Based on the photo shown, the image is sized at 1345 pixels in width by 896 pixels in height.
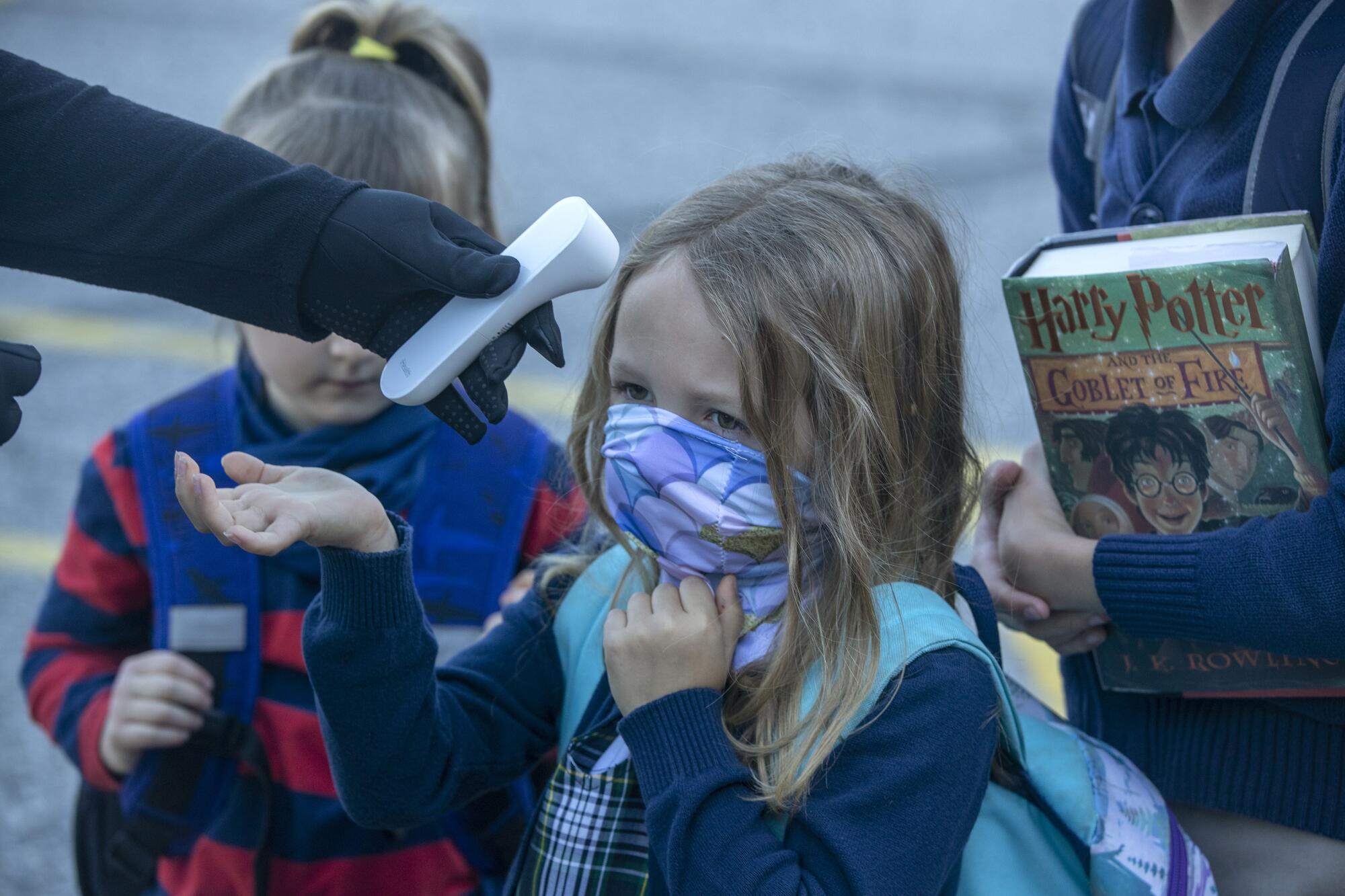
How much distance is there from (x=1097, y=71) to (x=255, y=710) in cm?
144

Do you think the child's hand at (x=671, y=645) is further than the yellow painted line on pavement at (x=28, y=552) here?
No

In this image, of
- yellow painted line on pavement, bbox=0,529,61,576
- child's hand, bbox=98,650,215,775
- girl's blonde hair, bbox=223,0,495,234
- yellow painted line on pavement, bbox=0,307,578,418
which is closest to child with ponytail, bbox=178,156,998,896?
child's hand, bbox=98,650,215,775

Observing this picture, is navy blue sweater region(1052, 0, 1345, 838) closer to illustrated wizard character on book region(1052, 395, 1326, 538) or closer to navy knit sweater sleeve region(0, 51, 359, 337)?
illustrated wizard character on book region(1052, 395, 1326, 538)

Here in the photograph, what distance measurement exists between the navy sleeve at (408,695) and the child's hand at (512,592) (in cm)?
14

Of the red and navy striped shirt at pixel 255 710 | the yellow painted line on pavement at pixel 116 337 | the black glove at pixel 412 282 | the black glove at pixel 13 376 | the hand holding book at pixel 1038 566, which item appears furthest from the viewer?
the yellow painted line on pavement at pixel 116 337

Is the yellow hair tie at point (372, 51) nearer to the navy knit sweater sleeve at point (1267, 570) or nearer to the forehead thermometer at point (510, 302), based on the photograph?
the forehead thermometer at point (510, 302)

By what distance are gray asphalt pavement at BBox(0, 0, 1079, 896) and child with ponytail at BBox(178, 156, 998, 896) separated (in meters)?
1.67

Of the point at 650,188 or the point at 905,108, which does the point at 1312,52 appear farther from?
the point at 905,108

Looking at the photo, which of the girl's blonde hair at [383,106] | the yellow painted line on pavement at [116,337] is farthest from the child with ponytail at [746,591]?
the yellow painted line on pavement at [116,337]

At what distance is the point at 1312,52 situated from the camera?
55.8 inches

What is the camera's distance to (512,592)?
6.28 ft

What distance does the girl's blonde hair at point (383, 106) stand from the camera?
6.70 feet

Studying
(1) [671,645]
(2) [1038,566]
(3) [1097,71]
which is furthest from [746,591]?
(3) [1097,71]

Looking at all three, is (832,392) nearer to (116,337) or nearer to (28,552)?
(28,552)
